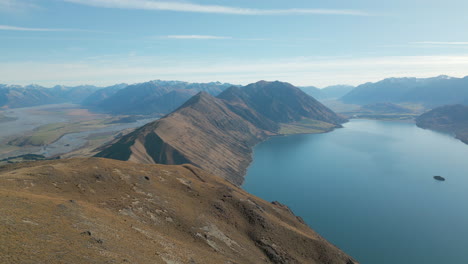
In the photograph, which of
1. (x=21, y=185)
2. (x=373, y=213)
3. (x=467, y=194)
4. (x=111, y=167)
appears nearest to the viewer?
(x=21, y=185)

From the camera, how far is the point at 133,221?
67250 millimetres

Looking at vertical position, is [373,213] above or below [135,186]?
below

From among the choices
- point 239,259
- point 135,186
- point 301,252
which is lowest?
point 301,252

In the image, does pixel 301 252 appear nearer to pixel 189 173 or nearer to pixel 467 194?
pixel 189 173

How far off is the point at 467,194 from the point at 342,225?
389 feet

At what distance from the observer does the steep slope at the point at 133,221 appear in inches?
1759

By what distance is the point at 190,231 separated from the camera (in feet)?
252

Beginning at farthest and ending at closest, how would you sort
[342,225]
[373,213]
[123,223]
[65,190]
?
[373,213]
[342,225]
[65,190]
[123,223]

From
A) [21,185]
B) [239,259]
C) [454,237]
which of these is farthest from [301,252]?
[454,237]

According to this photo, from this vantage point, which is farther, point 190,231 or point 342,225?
point 342,225

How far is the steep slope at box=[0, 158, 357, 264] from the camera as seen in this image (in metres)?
44.7

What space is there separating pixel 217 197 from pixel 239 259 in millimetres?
32699

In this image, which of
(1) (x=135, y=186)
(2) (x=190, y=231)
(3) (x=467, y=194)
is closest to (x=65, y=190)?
(1) (x=135, y=186)

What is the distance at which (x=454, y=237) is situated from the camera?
440 ft
